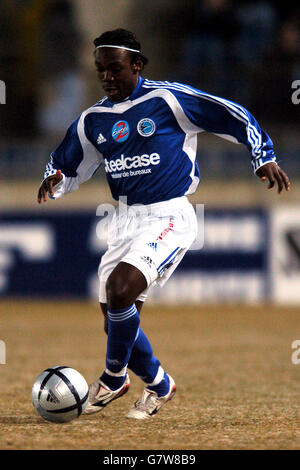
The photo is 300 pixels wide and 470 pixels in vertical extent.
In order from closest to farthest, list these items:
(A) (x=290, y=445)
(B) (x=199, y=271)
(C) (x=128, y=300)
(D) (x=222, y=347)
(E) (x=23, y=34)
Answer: (A) (x=290, y=445)
(C) (x=128, y=300)
(D) (x=222, y=347)
(B) (x=199, y=271)
(E) (x=23, y=34)

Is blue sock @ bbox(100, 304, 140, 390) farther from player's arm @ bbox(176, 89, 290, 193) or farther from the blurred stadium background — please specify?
the blurred stadium background

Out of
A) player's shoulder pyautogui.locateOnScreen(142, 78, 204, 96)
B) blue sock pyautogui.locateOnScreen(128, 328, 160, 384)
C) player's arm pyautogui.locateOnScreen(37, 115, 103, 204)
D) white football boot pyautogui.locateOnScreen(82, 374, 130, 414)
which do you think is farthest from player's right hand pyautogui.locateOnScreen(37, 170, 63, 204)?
white football boot pyautogui.locateOnScreen(82, 374, 130, 414)

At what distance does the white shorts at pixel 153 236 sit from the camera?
477 cm

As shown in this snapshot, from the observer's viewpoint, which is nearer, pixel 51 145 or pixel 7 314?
pixel 7 314

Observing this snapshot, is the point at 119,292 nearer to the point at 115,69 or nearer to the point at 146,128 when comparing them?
the point at 146,128

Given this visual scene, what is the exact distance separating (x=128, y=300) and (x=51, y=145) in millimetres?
9725

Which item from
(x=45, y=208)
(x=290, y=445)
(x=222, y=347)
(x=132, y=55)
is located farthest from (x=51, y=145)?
(x=290, y=445)

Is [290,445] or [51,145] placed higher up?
[51,145]

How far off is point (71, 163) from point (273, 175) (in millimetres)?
1347

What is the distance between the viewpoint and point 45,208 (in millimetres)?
13367

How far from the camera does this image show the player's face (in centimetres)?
489

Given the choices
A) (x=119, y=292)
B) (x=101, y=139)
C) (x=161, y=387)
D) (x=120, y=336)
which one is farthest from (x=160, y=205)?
(x=161, y=387)

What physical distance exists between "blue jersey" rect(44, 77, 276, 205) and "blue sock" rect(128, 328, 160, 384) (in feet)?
2.74
